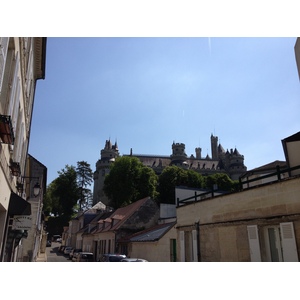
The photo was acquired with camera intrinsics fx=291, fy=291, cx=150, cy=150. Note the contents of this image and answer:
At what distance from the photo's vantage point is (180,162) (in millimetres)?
86688

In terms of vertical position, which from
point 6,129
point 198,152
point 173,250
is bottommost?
point 173,250

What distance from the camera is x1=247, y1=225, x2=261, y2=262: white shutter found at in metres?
8.55

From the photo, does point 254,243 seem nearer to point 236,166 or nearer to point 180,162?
point 180,162

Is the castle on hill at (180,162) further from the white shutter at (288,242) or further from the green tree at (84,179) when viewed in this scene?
the white shutter at (288,242)

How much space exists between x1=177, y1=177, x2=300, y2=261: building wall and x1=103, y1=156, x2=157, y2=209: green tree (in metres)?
34.0

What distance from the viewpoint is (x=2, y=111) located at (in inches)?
223

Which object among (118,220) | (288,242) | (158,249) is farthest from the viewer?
(118,220)

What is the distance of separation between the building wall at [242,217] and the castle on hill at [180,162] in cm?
6881

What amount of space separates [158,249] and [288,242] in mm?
10897

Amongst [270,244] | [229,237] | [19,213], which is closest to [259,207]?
[270,244]

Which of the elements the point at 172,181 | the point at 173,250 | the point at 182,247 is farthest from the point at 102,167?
the point at 182,247

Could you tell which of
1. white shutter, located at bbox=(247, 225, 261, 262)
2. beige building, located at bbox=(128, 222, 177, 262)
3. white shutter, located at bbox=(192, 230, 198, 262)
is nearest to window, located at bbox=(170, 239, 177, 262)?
beige building, located at bbox=(128, 222, 177, 262)

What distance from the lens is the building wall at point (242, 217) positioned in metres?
7.93

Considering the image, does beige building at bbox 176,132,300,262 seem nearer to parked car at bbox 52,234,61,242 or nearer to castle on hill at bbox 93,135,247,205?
parked car at bbox 52,234,61,242
